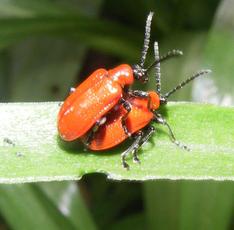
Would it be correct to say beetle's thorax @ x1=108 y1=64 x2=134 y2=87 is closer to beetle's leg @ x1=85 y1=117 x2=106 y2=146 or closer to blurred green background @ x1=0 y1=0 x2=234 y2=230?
beetle's leg @ x1=85 y1=117 x2=106 y2=146

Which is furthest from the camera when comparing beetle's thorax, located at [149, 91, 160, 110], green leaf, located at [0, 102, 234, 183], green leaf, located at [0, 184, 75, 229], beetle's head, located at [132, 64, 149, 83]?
green leaf, located at [0, 184, 75, 229]

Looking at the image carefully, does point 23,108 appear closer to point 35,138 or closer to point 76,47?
point 35,138

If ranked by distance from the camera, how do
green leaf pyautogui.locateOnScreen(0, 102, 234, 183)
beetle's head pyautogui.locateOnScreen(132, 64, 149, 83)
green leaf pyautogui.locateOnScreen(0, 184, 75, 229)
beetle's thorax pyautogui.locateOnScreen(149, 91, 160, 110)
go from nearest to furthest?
green leaf pyautogui.locateOnScreen(0, 102, 234, 183) → beetle's thorax pyautogui.locateOnScreen(149, 91, 160, 110) → beetle's head pyautogui.locateOnScreen(132, 64, 149, 83) → green leaf pyautogui.locateOnScreen(0, 184, 75, 229)

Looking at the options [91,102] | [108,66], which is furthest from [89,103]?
[108,66]

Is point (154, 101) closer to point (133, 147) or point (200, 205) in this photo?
point (133, 147)

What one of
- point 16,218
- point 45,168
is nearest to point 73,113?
point 45,168

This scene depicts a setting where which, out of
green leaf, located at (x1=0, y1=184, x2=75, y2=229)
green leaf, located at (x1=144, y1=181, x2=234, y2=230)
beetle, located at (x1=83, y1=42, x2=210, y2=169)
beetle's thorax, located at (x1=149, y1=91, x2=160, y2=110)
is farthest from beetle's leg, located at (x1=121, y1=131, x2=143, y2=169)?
green leaf, located at (x1=0, y1=184, x2=75, y2=229)

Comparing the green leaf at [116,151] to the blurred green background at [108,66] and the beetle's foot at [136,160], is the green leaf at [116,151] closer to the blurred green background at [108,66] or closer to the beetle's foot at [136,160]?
the beetle's foot at [136,160]

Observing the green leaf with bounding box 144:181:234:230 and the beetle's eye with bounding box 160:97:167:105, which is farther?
the green leaf with bounding box 144:181:234:230


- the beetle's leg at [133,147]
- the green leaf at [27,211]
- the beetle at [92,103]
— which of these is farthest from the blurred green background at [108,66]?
the beetle at [92,103]
